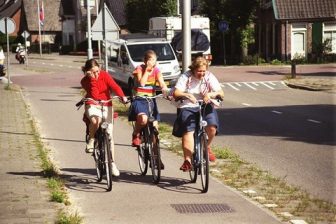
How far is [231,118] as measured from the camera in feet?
57.4

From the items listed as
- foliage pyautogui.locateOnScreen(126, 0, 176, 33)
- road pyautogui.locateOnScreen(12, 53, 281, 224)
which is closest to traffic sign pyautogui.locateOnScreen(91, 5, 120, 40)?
road pyautogui.locateOnScreen(12, 53, 281, 224)

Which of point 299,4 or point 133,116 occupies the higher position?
point 299,4

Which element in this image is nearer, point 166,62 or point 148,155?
point 148,155

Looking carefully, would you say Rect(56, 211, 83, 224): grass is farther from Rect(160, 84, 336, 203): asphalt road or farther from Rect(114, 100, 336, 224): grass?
Rect(160, 84, 336, 203): asphalt road

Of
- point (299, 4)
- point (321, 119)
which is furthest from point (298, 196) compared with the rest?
point (299, 4)

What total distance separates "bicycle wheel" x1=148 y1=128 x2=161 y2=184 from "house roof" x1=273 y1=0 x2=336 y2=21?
40.9 metres

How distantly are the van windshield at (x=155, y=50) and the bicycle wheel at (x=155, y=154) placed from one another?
683 inches

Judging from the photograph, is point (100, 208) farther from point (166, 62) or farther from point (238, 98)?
point (166, 62)

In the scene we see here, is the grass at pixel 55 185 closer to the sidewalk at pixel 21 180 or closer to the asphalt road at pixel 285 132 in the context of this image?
the sidewalk at pixel 21 180

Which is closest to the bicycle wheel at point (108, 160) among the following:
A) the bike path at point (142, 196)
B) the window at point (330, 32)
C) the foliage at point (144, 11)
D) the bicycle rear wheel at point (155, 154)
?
the bike path at point (142, 196)

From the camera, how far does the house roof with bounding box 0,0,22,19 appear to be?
11174 centimetres

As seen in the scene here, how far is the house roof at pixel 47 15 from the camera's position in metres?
102

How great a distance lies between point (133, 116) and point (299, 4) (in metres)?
42.0

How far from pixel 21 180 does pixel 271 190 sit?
3214mm
